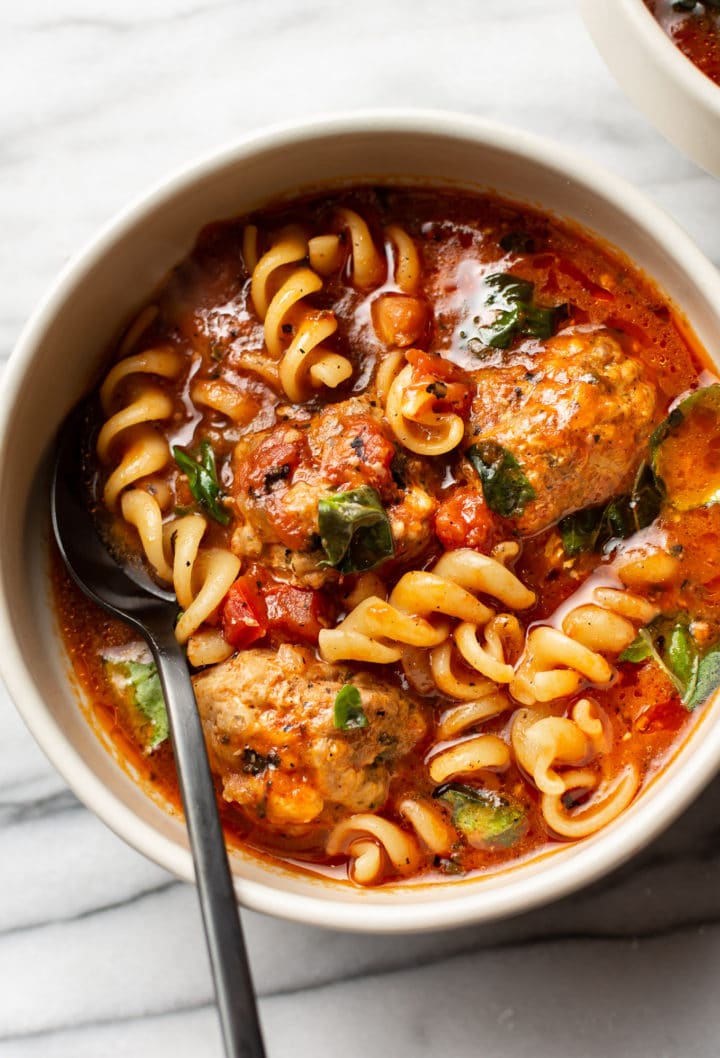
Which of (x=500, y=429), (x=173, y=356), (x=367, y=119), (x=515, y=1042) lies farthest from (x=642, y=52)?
(x=515, y=1042)

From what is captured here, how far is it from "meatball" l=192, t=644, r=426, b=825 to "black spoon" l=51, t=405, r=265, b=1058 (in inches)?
3.6

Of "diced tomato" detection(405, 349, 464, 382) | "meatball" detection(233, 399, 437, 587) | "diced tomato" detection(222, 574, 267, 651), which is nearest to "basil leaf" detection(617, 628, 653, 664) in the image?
"meatball" detection(233, 399, 437, 587)

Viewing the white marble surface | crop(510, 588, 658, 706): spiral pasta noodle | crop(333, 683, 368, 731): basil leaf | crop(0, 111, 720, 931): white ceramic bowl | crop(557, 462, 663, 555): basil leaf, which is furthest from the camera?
the white marble surface

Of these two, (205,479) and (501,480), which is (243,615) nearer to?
(205,479)

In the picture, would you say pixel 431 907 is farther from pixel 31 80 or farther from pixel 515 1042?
pixel 31 80

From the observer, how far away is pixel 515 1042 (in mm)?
3273

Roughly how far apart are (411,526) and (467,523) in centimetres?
17

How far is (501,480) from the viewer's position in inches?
115

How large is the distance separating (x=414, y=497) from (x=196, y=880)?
105 centimetres

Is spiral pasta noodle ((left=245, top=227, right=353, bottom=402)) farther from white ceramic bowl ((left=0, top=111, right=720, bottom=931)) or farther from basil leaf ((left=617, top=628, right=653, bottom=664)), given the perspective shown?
basil leaf ((left=617, top=628, right=653, bottom=664))

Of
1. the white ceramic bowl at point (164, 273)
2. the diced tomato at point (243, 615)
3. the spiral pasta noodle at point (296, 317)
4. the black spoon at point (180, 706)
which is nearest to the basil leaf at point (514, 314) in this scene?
the white ceramic bowl at point (164, 273)

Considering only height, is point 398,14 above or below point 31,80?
above

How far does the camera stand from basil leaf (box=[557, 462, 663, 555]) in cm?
301

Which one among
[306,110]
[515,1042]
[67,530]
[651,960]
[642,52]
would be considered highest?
[642,52]
